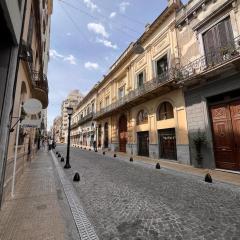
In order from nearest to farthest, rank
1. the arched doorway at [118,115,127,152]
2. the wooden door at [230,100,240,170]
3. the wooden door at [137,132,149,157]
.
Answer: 1. the wooden door at [230,100,240,170]
2. the wooden door at [137,132,149,157]
3. the arched doorway at [118,115,127,152]

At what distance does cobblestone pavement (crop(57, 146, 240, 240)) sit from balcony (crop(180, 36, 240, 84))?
555cm

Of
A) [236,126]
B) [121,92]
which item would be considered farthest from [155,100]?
[121,92]

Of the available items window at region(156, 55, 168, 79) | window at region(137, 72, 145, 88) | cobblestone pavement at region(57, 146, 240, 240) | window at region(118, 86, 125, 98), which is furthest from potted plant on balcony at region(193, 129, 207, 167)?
window at region(118, 86, 125, 98)

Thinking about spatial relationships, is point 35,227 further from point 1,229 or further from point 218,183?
point 218,183

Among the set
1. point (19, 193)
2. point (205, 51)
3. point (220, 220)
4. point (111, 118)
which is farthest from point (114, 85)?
point (220, 220)

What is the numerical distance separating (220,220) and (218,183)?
11.1 ft

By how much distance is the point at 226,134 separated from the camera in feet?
29.2

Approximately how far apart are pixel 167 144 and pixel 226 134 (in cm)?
480

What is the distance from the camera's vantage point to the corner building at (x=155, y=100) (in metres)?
12.1

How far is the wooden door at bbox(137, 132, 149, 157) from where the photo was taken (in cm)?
1567

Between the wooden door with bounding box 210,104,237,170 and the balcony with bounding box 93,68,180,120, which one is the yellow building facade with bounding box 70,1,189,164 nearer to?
the balcony with bounding box 93,68,180,120

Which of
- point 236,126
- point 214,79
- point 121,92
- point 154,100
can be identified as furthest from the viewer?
point 121,92

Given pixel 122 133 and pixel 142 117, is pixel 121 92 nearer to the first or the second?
pixel 122 133

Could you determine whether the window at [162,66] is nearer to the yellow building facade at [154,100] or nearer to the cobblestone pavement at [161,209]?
the yellow building facade at [154,100]
